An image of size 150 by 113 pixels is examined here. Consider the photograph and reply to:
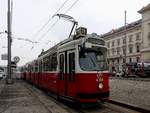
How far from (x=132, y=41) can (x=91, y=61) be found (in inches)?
2818

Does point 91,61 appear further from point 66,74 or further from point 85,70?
point 66,74

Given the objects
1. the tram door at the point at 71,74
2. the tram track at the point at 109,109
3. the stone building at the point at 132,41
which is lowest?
the tram track at the point at 109,109

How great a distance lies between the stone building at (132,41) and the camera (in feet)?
233

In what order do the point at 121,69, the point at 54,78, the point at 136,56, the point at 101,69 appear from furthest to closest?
the point at 136,56 < the point at 121,69 < the point at 54,78 < the point at 101,69

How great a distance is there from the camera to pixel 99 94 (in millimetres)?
12477

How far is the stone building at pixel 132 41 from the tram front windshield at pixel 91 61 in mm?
56939

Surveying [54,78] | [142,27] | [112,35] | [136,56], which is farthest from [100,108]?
[112,35]

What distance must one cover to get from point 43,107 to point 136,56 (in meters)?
69.3

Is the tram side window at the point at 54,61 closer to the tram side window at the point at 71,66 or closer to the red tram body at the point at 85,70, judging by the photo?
the red tram body at the point at 85,70

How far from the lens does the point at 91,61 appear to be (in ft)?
41.7

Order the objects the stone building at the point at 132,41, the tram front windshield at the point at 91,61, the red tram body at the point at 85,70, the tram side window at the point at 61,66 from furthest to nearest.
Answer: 1. the stone building at the point at 132,41
2. the tram side window at the point at 61,66
3. the tram front windshield at the point at 91,61
4. the red tram body at the point at 85,70

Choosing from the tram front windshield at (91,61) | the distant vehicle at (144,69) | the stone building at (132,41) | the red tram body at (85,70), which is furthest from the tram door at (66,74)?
the stone building at (132,41)

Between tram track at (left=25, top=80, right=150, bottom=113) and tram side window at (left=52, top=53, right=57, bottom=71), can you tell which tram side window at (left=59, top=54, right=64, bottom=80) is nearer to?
tram side window at (left=52, top=53, right=57, bottom=71)

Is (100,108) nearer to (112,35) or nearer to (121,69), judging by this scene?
Result: (121,69)
